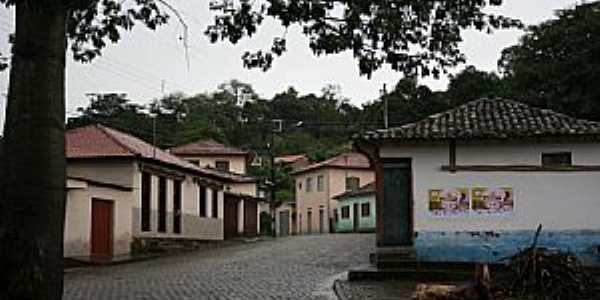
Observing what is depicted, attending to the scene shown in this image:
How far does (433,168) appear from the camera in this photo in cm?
1944

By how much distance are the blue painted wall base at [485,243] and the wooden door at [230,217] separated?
22.0 m

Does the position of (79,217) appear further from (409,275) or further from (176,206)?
(409,275)

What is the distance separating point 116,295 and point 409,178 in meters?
8.04

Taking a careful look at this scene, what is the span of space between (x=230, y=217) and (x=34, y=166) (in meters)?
33.5

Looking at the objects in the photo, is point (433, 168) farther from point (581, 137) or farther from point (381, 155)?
point (581, 137)

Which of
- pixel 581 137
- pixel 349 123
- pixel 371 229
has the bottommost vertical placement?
pixel 371 229

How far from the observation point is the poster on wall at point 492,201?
19125mm

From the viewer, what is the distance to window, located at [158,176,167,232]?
3053 centimetres

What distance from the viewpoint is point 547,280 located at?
45.1 ft

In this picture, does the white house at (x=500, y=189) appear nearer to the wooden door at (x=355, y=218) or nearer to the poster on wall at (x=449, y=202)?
the poster on wall at (x=449, y=202)

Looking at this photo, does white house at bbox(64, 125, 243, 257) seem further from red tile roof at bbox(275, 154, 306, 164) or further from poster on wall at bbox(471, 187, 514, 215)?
red tile roof at bbox(275, 154, 306, 164)

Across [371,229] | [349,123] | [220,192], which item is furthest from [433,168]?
[349,123]

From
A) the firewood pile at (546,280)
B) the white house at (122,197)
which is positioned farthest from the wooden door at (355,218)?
the firewood pile at (546,280)

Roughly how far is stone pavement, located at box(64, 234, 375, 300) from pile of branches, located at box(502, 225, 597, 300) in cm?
335
